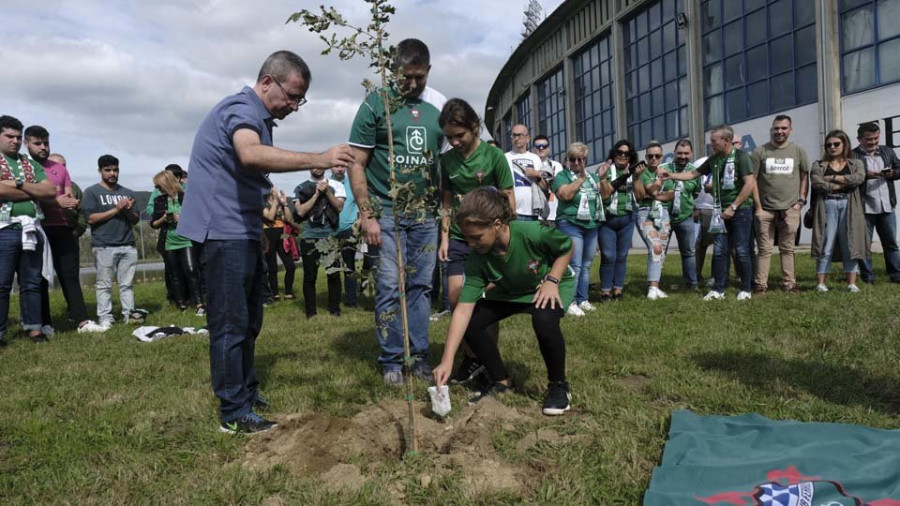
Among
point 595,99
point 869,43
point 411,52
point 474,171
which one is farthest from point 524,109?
point 411,52

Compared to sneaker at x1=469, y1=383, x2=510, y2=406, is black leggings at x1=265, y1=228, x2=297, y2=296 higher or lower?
higher

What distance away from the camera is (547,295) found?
3.51m

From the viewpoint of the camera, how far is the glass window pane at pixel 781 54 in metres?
19.1

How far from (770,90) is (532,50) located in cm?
2069

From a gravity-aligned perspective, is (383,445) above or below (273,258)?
below

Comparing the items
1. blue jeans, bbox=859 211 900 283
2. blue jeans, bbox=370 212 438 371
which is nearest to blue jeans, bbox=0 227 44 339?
blue jeans, bbox=370 212 438 371

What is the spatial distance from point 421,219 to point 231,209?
1020 mm

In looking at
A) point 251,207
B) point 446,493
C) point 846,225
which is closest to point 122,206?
point 251,207

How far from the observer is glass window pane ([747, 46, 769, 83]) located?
2005 centimetres

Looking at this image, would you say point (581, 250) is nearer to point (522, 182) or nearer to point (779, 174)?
point (522, 182)

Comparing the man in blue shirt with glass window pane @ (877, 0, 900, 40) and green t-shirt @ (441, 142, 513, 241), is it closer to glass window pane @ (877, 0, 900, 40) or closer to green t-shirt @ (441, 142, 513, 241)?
green t-shirt @ (441, 142, 513, 241)

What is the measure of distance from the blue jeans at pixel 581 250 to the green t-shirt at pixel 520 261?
3.39 metres

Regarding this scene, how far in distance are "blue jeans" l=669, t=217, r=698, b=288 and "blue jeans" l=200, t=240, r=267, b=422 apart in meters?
6.12

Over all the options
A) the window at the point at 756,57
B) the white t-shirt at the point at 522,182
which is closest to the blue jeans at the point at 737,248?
the white t-shirt at the point at 522,182
